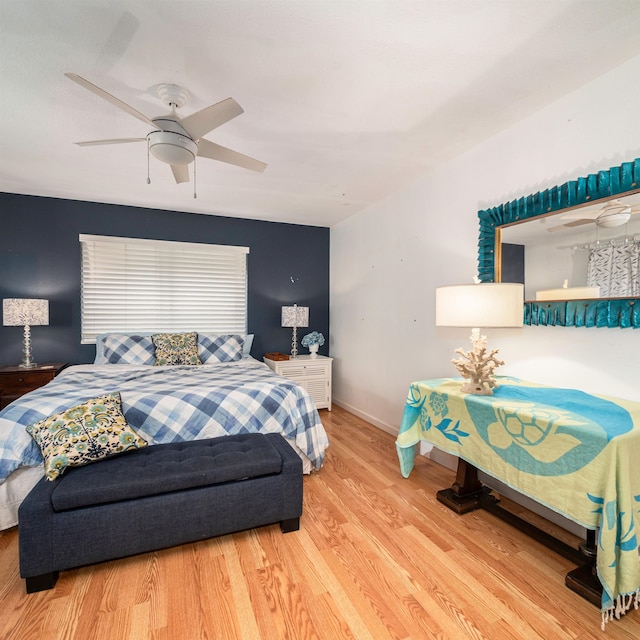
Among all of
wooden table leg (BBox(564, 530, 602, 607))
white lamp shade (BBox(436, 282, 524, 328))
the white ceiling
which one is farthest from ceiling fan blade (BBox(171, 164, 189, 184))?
wooden table leg (BBox(564, 530, 602, 607))

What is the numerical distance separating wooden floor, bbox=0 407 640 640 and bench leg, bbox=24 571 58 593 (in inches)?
1.7

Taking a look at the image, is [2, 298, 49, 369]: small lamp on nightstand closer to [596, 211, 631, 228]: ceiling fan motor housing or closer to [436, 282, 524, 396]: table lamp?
[436, 282, 524, 396]: table lamp

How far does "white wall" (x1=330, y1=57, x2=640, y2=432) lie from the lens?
1919mm

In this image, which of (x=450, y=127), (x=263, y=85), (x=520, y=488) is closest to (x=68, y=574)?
(x=520, y=488)

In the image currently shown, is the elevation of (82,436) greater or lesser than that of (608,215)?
lesser

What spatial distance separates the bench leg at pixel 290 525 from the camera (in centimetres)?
206

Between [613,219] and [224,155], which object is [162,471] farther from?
[613,219]

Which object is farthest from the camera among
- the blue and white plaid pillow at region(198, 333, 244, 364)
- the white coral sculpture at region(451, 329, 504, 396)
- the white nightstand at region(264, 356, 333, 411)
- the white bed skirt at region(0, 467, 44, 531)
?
the white nightstand at region(264, 356, 333, 411)

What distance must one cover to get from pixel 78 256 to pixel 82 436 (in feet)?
9.48

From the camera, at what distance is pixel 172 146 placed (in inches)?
76.3

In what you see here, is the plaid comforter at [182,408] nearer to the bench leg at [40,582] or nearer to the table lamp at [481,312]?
the bench leg at [40,582]

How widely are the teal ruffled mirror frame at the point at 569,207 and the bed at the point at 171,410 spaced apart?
172 cm

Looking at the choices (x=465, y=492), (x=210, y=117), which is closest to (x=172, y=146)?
(x=210, y=117)

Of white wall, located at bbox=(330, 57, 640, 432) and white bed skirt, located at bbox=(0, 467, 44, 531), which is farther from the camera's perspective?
white bed skirt, located at bbox=(0, 467, 44, 531)
